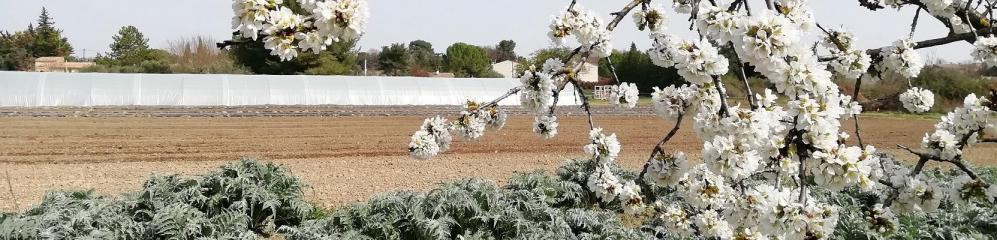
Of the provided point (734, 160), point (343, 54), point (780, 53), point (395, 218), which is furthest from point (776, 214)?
point (343, 54)

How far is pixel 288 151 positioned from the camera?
13.2 meters

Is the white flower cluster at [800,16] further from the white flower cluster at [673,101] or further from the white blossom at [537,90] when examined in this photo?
the white blossom at [537,90]

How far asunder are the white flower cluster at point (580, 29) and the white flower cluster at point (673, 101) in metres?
0.25

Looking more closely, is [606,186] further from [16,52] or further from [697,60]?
[16,52]

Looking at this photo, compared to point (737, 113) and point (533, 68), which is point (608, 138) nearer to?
point (533, 68)

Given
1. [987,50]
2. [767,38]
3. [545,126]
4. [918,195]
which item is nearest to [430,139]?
[545,126]

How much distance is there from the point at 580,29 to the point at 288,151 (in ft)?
37.8

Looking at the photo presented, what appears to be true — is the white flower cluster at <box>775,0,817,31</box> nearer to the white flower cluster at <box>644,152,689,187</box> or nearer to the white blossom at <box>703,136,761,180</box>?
the white blossom at <box>703,136,761,180</box>

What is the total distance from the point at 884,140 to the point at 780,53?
19001 mm

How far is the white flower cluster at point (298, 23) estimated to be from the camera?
5.80 feet

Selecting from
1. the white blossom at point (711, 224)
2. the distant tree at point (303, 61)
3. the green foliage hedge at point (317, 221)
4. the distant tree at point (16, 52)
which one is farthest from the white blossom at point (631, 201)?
the distant tree at point (16, 52)

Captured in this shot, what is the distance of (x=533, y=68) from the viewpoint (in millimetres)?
2449

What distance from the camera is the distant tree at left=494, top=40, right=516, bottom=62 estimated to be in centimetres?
9694

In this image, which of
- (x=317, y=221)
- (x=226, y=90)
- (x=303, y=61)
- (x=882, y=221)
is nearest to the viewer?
(x=882, y=221)
